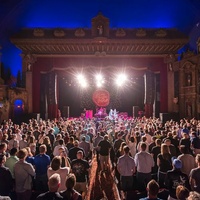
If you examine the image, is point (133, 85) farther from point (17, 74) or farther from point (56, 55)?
point (17, 74)

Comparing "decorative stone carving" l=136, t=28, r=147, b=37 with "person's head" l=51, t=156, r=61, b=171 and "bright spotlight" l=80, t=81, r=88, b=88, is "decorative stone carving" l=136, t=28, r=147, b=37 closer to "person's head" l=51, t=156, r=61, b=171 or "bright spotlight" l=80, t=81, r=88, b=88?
"bright spotlight" l=80, t=81, r=88, b=88

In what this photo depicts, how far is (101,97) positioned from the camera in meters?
31.5

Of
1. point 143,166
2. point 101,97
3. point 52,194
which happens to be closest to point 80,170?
point 143,166

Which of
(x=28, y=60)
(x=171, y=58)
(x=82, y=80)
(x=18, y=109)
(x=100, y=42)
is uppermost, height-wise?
(x=100, y=42)

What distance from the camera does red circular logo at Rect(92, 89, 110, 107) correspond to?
3139 centimetres

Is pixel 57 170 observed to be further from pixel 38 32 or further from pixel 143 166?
pixel 38 32

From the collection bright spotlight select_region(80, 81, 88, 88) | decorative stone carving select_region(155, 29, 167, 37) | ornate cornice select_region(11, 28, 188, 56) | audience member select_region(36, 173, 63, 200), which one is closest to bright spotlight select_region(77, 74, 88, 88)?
bright spotlight select_region(80, 81, 88, 88)

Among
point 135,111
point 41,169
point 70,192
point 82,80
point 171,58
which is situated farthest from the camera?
→ point 135,111

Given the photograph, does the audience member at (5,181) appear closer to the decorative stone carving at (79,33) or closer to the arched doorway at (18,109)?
the arched doorway at (18,109)

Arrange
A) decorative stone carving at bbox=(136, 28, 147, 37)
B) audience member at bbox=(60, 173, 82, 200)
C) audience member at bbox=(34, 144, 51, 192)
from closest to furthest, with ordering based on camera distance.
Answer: audience member at bbox=(60, 173, 82, 200) < audience member at bbox=(34, 144, 51, 192) < decorative stone carving at bbox=(136, 28, 147, 37)

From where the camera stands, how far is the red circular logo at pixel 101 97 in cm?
3139

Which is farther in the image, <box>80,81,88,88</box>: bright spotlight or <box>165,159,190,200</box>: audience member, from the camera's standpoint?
<box>80,81,88,88</box>: bright spotlight

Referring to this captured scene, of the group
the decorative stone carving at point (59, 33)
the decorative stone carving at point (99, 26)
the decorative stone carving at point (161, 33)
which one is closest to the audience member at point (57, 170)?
the decorative stone carving at point (99, 26)

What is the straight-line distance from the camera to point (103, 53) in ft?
85.4
